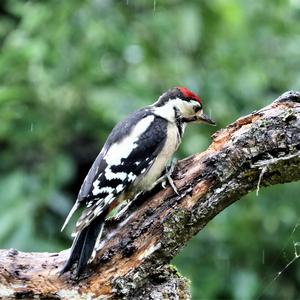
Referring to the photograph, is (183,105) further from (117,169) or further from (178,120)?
(117,169)

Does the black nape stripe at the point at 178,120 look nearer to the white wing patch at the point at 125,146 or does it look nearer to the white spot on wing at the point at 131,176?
the white wing patch at the point at 125,146

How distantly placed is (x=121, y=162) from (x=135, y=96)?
1.20m

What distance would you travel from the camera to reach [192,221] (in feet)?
9.46

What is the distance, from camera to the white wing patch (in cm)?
333

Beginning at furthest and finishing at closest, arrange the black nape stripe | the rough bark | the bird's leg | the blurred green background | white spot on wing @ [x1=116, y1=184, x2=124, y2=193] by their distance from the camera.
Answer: the blurred green background < the black nape stripe < white spot on wing @ [x1=116, y1=184, x2=124, y2=193] < the bird's leg < the rough bark

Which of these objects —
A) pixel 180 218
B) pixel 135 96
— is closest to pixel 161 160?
pixel 180 218

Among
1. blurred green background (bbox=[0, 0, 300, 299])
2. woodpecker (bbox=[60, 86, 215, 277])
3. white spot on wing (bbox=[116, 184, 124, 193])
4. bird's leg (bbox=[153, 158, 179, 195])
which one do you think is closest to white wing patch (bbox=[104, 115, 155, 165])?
woodpecker (bbox=[60, 86, 215, 277])

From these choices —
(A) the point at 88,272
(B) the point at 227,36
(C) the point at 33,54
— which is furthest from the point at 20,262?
(B) the point at 227,36

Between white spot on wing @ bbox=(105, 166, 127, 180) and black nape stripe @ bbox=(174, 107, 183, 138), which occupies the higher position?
black nape stripe @ bbox=(174, 107, 183, 138)

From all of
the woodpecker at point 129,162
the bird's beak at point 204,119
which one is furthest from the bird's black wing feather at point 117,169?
the bird's beak at point 204,119

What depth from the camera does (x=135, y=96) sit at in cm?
448

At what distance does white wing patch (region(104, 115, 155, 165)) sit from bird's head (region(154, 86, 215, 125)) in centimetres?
19

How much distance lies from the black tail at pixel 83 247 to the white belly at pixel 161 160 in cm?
30

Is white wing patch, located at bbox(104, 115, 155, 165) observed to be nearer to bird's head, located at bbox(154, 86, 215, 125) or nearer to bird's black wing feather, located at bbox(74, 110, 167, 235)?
bird's black wing feather, located at bbox(74, 110, 167, 235)
